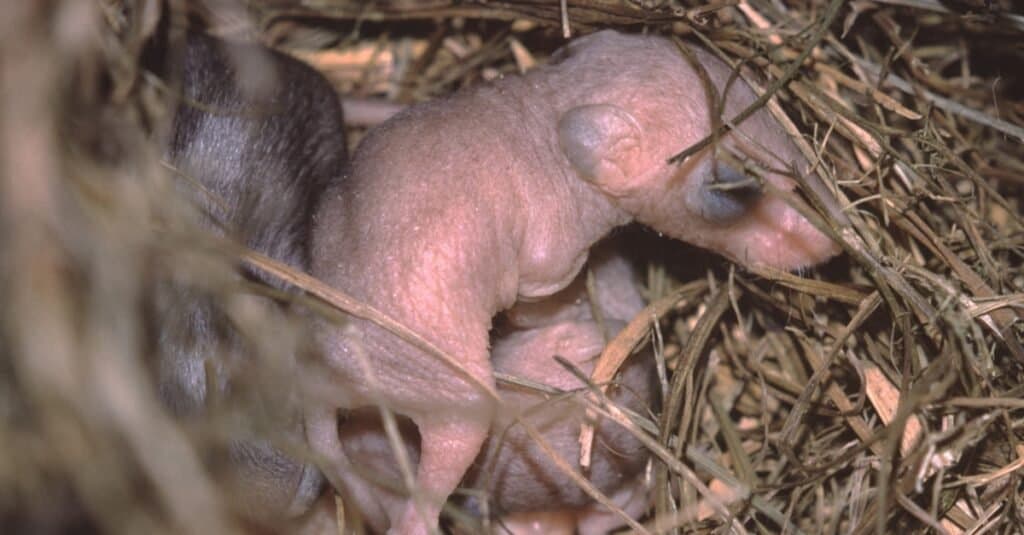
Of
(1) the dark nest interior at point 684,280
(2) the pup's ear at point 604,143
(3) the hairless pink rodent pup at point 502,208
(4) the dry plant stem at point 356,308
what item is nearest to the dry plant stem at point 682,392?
(1) the dark nest interior at point 684,280

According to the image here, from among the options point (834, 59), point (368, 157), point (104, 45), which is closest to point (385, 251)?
point (368, 157)

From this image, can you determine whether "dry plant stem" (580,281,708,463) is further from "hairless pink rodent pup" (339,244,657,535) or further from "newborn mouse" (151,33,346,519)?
"newborn mouse" (151,33,346,519)

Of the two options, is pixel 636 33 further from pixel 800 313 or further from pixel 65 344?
pixel 65 344

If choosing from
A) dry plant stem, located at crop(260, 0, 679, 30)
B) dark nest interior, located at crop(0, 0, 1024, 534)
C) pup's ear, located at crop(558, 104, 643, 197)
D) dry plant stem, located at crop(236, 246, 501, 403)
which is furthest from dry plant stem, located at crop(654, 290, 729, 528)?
dry plant stem, located at crop(260, 0, 679, 30)

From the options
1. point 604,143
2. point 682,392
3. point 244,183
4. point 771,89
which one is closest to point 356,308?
point 244,183

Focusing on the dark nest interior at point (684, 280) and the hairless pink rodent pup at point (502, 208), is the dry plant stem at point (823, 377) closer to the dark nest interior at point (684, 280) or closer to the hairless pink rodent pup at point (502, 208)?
the dark nest interior at point (684, 280)

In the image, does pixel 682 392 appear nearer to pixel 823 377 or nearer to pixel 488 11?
pixel 823 377

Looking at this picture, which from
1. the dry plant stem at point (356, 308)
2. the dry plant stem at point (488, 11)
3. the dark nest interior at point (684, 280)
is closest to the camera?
the dark nest interior at point (684, 280)
